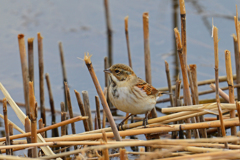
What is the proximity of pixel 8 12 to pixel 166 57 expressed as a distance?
5.49 m

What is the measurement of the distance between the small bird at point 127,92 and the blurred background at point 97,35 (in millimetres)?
2259

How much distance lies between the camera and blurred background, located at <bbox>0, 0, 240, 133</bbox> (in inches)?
355

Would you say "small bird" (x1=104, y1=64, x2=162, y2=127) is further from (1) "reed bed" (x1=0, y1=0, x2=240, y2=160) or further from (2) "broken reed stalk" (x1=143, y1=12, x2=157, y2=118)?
(2) "broken reed stalk" (x1=143, y1=12, x2=157, y2=118)

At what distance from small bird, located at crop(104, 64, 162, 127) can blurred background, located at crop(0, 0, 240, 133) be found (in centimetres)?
226

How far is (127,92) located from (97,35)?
19.1ft

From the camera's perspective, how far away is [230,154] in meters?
3.51

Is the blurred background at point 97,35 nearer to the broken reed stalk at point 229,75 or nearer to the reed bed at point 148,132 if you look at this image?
the reed bed at point 148,132

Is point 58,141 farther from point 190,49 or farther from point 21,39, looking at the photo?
point 190,49

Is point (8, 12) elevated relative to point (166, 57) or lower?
elevated

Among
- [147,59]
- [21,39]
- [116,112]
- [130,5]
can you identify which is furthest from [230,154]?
[130,5]

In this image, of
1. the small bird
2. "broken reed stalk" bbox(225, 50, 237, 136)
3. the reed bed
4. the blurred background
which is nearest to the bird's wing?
the small bird

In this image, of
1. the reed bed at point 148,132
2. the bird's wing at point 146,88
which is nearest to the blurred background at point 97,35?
the bird's wing at point 146,88

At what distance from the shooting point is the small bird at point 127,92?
210 inches

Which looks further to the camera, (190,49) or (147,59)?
(190,49)
